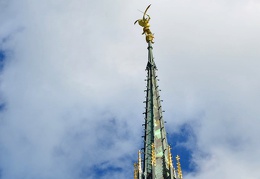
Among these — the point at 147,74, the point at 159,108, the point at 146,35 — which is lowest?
the point at 159,108

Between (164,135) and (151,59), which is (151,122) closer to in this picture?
(164,135)

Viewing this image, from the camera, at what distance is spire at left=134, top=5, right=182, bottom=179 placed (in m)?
36.3

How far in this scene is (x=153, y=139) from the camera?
3888 centimetres

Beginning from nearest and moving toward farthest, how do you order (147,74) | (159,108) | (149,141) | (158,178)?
(158,178)
(149,141)
(159,108)
(147,74)

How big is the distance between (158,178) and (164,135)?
468cm

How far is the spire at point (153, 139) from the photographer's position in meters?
36.3

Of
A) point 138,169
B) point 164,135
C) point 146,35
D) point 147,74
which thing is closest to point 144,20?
point 146,35

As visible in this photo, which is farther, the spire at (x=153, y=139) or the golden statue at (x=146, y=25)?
the golden statue at (x=146, y=25)

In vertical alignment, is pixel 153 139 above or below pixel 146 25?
below

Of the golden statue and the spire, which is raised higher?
the golden statue

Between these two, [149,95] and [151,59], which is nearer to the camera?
[149,95]

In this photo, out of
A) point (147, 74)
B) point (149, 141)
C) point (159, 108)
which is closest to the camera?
point (149, 141)

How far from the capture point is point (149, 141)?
39.0 metres

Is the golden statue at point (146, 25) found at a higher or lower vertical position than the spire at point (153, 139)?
higher
